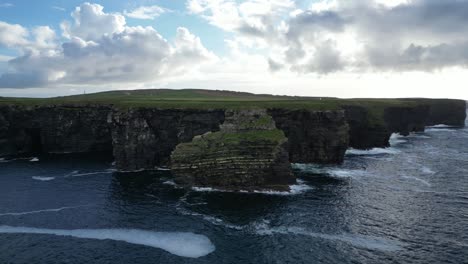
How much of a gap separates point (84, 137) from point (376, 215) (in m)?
86.8

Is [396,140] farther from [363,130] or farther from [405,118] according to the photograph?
[363,130]

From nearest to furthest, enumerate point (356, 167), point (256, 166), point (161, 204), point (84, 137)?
1. point (161, 204)
2. point (256, 166)
3. point (356, 167)
4. point (84, 137)

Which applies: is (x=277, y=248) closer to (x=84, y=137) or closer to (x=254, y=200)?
(x=254, y=200)

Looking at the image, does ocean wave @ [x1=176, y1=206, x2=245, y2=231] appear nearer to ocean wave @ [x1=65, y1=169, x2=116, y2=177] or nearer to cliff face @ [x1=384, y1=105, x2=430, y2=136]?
ocean wave @ [x1=65, y1=169, x2=116, y2=177]

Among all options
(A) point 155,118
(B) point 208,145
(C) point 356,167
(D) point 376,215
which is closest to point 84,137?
(A) point 155,118

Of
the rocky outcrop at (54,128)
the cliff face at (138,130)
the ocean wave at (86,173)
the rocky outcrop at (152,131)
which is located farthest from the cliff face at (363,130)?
the rocky outcrop at (54,128)

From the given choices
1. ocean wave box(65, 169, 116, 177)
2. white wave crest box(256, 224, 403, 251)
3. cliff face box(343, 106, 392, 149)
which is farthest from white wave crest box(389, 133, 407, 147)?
ocean wave box(65, 169, 116, 177)

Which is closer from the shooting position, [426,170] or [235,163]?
[235,163]

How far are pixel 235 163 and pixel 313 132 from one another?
31272 millimetres

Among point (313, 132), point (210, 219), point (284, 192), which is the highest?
point (313, 132)

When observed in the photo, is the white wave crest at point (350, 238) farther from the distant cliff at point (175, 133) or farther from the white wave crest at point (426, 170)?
the white wave crest at point (426, 170)

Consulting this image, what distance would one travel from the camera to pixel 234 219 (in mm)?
59188

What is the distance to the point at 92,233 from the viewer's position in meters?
55.1

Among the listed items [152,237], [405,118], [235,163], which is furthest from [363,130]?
[152,237]
